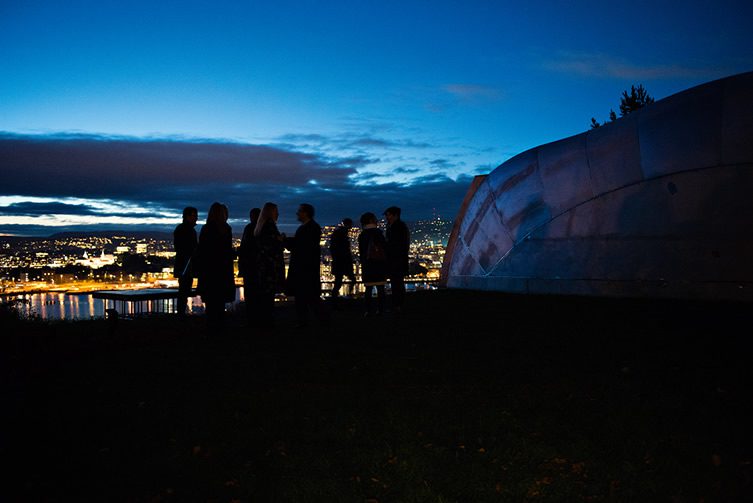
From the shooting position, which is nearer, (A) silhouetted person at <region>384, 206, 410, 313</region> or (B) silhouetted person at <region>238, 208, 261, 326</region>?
(B) silhouetted person at <region>238, 208, 261, 326</region>

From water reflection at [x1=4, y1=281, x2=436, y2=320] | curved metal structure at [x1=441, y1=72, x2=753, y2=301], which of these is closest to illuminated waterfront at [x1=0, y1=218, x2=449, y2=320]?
water reflection at [x1=4, y1=281, x2=436, y2=320]

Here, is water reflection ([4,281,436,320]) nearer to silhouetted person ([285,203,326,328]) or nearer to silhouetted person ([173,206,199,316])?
silhouetted person ([173,206,199,316])

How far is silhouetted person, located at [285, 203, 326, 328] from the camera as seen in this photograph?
10.2 m

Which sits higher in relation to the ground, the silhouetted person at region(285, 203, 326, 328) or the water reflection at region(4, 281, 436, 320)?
the silhouetted person at region(285, 203, 326, 328)

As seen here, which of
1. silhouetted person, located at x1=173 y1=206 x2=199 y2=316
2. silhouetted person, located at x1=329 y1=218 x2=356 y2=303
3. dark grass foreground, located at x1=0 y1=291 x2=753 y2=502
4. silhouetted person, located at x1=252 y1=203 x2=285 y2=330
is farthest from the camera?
silhouetted person, located at x1=329 y1=218 x2=356 y2=303

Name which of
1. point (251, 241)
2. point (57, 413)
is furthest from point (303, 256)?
point (57, 413)

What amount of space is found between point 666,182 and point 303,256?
856cm

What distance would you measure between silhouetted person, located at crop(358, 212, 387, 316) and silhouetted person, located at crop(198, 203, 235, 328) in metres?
2.98

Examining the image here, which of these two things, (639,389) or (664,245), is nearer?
(639,389)

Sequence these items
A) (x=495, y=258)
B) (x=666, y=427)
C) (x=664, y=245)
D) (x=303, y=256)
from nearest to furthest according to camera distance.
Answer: (x=666, y=427)
(x=303, y=256)
(x=664, y=245)
(x=495, y=258)

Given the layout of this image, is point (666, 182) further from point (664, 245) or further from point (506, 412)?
point (506, 412)

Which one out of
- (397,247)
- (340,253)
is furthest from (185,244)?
(397,247)

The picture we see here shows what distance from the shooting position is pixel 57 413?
5324 mm

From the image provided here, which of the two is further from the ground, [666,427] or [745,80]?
[745,80]
